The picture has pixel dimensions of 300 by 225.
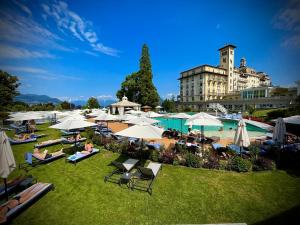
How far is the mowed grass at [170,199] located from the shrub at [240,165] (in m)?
0.29

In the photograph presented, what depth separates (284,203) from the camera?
203 inches

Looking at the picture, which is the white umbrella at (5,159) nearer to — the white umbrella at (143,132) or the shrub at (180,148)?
the white umbrella at (143,132)

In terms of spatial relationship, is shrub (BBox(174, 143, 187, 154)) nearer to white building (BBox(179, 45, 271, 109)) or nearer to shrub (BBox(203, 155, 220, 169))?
shrub (BBox(203, 155, 220, 169))

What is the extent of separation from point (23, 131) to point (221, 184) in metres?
20.6

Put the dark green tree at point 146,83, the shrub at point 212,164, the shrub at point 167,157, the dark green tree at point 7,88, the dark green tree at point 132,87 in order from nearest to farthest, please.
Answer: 1. the shrub at point 212,164
2. the shrub at point 167,157
3. the dark green tree at point 7,88
4. the dark green tree at point 146,83
5. the dark green tree at point 132,87

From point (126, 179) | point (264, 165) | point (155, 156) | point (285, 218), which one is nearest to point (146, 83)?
point (155, 156)

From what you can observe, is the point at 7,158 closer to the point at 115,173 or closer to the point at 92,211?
the point at 92,211

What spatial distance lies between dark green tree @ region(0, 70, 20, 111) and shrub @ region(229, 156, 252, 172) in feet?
121

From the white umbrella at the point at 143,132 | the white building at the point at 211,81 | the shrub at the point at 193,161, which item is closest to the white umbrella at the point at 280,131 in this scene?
the shrub at the point at 193,161

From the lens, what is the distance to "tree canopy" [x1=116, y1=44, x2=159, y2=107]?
145 feet

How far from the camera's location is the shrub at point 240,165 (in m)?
7.39

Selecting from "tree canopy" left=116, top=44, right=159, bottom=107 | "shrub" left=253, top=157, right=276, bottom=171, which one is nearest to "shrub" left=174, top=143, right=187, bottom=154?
"shrub" left=253, top=157, right=276, bottom=171

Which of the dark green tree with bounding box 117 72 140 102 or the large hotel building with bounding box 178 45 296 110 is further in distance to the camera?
the large hotel building with bounding box 178 45 296 110

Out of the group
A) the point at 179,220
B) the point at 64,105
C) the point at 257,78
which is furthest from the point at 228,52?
the point at 179,220
